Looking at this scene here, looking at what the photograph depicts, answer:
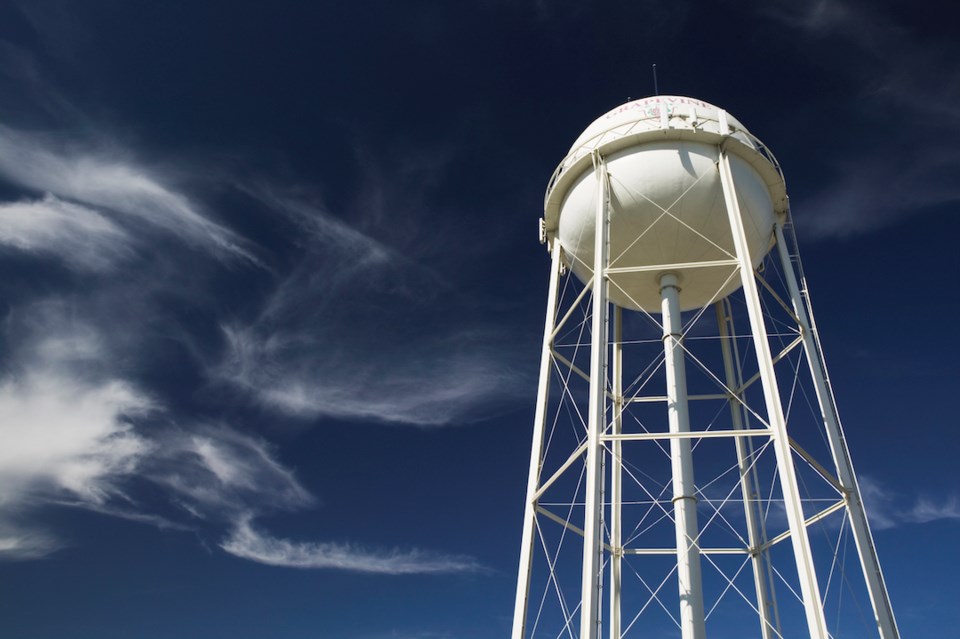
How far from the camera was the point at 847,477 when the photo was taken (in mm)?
11430

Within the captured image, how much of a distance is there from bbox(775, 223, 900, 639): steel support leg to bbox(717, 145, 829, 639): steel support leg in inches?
71.6

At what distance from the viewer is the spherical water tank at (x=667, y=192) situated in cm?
1260

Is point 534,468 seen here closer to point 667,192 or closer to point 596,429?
point 596,429

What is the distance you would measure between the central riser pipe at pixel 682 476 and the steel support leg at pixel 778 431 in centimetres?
184

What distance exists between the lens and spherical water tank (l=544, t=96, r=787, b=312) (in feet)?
41.3

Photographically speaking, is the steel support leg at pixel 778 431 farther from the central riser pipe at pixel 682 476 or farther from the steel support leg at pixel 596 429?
the steel support leg at pixel 596 429

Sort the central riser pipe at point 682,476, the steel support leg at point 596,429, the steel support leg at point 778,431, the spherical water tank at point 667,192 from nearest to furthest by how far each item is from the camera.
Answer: the steel support leg at point 778,431 → the steel support leg at point 596,429 → the central riser pipe at point 682,476 → the spherical water tank at point 667,192

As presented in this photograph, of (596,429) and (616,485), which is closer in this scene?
(596,429)

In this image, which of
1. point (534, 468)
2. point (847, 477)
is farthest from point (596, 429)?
point (847, 477)

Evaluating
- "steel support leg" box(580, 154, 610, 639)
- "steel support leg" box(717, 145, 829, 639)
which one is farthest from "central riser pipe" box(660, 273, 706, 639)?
"steel support leg" box(717, 145, 829, 639)

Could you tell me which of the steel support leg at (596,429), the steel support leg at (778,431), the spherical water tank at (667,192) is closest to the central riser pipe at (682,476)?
the spherical water tank at (667,192)

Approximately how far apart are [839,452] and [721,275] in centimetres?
399

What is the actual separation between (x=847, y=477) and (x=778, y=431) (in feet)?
7.65

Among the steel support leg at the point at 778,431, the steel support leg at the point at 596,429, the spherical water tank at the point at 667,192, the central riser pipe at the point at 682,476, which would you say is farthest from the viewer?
the spherical water tank at the point at 667,192
